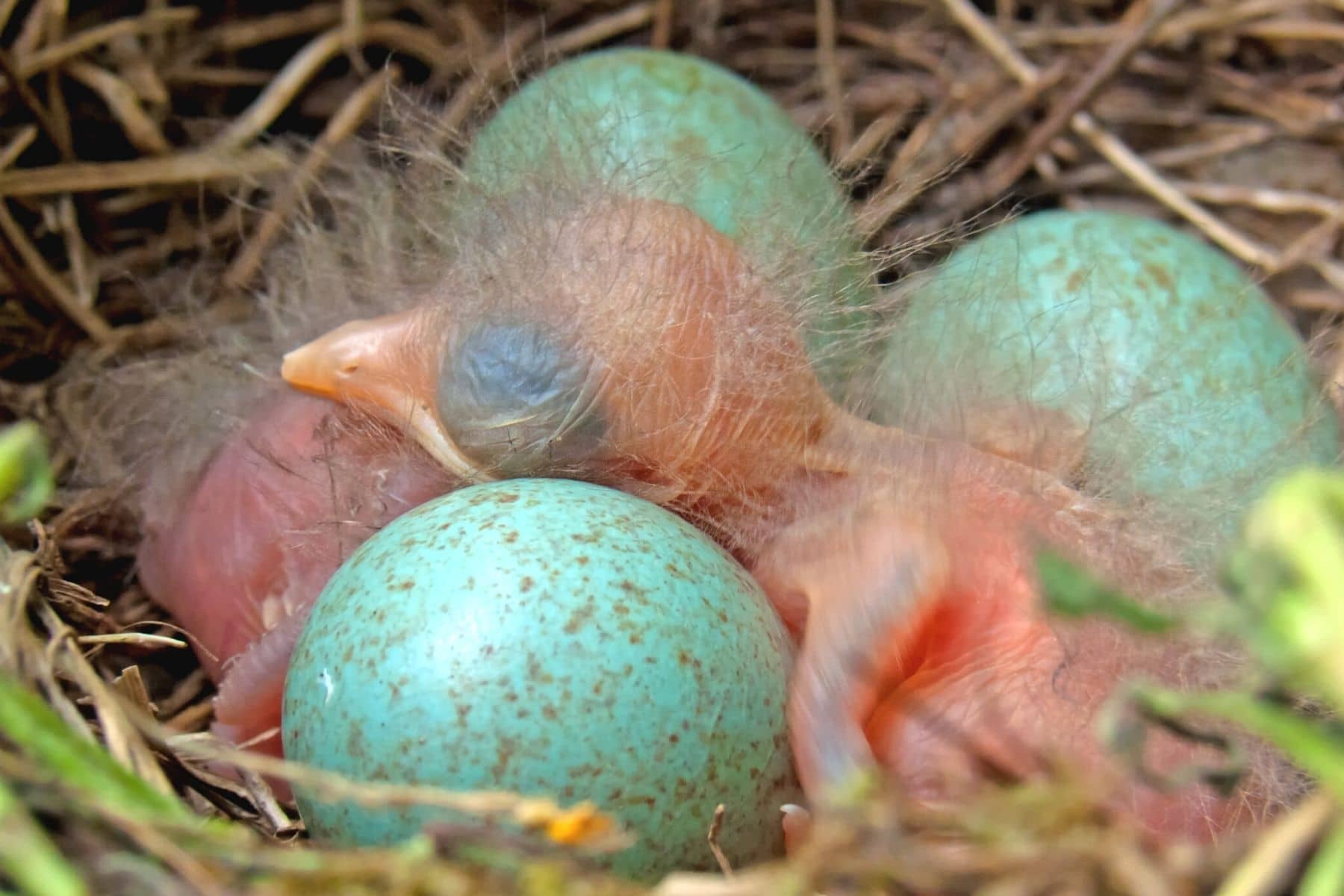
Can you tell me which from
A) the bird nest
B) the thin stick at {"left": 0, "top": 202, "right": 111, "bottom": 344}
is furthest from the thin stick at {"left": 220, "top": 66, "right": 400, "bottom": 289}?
the thin stick at {"left": 0, "top": 202, "right": 111, "bottom": 344}

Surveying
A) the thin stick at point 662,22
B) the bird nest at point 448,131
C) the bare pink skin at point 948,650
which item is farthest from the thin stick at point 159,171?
the bare pink skin at point 948,650

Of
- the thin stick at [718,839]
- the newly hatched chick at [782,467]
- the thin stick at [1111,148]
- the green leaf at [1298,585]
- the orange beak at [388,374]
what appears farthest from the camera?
the thin stick at [1111,148]

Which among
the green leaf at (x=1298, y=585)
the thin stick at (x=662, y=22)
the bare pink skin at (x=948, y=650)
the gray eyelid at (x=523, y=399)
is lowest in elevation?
the bare pink skin at (x=948, y=650)

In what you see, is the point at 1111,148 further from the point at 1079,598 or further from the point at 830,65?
the point at 1079,598

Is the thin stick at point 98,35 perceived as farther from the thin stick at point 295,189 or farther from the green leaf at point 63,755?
the green leaf at point 63,755

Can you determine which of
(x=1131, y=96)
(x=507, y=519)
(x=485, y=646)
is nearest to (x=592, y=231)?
(x=507, y=519)
